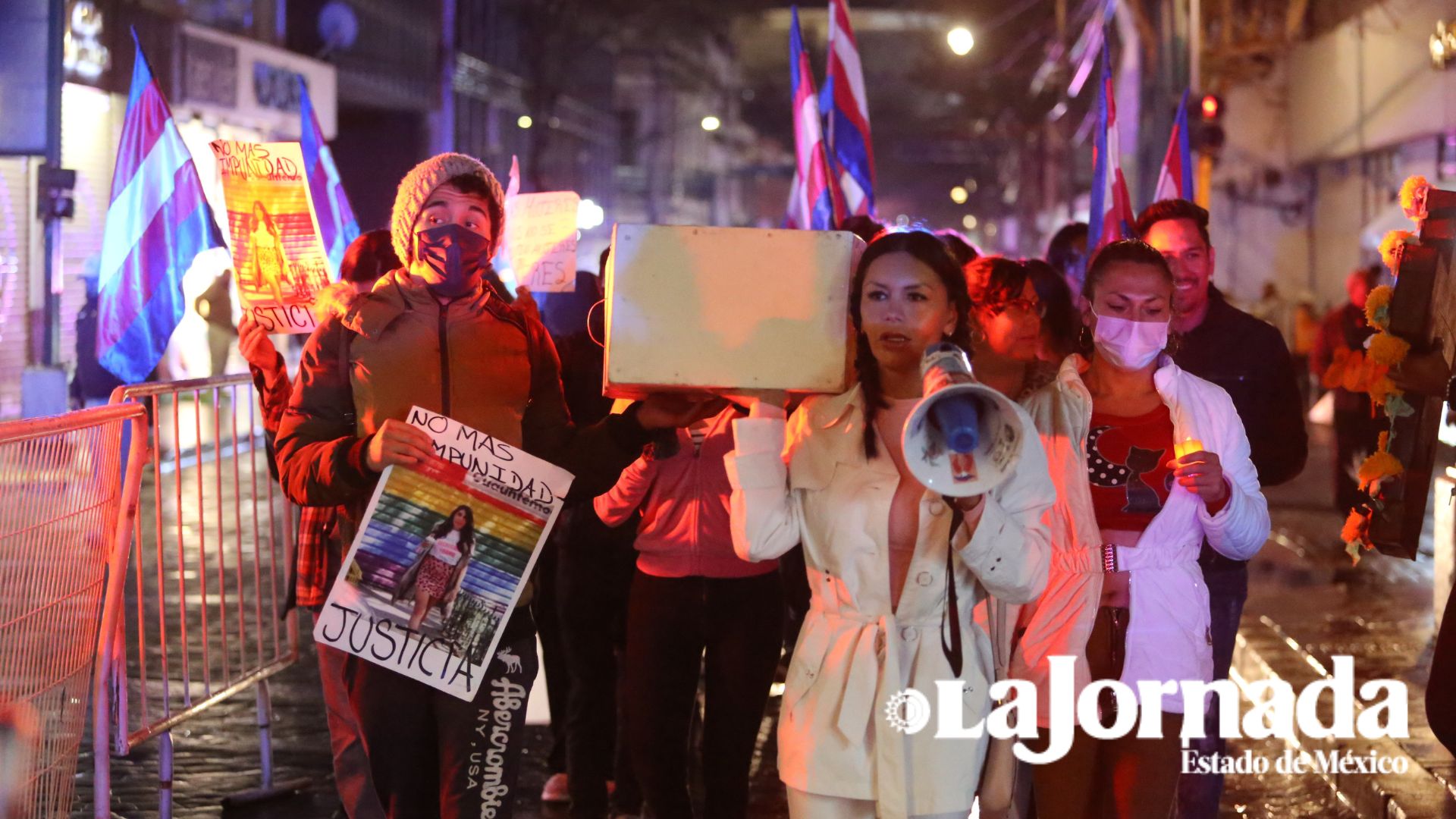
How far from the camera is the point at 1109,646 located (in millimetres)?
3939

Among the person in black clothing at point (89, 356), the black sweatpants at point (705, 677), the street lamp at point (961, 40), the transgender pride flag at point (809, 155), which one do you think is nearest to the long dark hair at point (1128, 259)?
the black sweatpants at point (705, 677)

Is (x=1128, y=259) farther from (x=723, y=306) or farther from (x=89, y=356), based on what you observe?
(x=89, y=356)

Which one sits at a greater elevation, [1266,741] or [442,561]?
[442,561]

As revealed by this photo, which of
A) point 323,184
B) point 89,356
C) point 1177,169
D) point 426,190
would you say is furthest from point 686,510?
point 89,356

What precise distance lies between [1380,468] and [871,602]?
202 centimetres

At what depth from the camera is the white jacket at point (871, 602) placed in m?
3.31

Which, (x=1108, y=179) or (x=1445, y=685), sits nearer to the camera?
(x=1445, y=685)

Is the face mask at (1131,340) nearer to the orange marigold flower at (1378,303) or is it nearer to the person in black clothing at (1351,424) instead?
the orange marigold flower at (1378,303)

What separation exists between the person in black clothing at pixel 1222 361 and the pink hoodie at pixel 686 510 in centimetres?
163

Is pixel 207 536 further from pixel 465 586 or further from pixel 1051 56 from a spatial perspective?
pixel 1051 56

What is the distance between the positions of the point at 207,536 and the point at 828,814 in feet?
32.9

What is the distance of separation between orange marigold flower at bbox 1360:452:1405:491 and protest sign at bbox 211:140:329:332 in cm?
360

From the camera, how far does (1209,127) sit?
45.5 feet

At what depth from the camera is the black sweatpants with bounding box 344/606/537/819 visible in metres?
3.68
